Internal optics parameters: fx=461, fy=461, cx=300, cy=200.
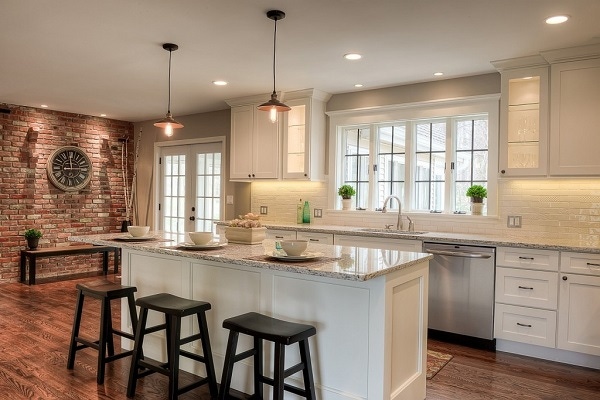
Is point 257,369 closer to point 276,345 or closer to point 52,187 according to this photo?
point 276,345

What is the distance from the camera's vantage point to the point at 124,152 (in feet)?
24.5

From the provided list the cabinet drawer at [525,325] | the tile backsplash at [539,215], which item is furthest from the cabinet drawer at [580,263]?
the cabinet drawer at [525,325]

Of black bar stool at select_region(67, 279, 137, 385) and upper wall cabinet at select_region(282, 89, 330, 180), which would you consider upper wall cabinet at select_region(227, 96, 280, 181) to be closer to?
upper wall cabinet at select_region(282, 89, 330, 180)

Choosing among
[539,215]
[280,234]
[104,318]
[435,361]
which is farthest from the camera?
[280,234]

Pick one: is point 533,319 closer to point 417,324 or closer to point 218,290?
point 417,324

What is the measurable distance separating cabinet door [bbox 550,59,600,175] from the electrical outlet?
1.88 feet

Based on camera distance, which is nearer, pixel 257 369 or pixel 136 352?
pixel 257 369

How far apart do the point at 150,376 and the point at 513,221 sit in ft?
10.9

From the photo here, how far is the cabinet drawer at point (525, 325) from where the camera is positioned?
3.56 meters

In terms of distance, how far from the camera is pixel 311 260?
8.23 feet

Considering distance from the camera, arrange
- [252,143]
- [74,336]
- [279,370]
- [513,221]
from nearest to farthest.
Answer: [279,370], [74,336], [513,221], [252,143]

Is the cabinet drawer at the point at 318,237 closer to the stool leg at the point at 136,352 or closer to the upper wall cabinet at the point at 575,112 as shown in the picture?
the upper wall cabinet at the point at 575,112

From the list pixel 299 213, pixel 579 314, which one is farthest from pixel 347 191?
pixel 579 314

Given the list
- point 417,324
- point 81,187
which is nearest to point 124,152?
point 81,187
